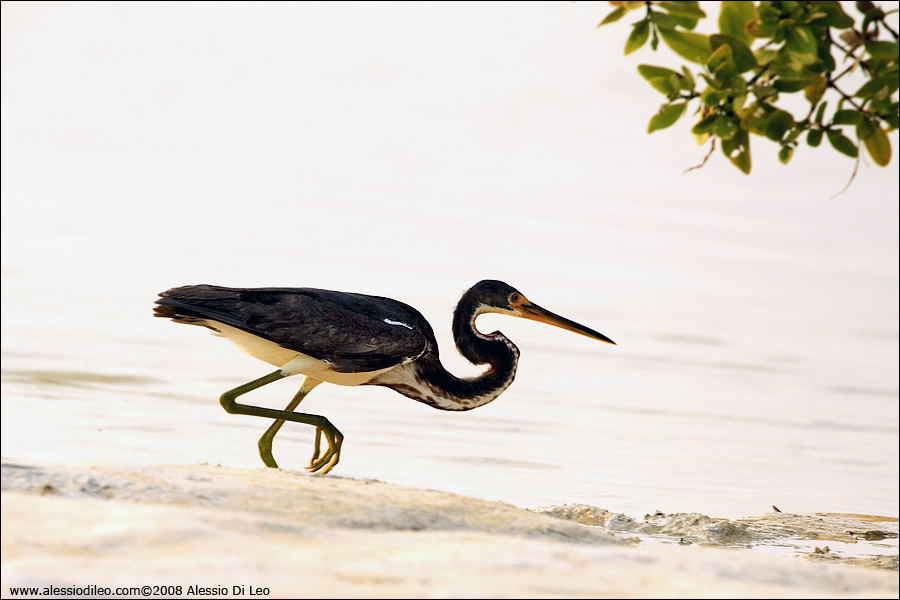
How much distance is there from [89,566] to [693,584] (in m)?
1.93

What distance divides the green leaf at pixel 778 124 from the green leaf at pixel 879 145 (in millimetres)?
400

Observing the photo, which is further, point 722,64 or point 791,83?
point 791,83

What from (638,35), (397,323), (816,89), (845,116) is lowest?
(397,323)

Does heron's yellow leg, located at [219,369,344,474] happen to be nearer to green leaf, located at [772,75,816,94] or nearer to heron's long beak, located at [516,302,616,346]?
heron's long beak, located at [516,302,616,346]

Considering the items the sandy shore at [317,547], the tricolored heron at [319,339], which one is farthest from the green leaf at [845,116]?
the tricolored heron at [319,339]

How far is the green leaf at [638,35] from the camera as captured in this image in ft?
17.1

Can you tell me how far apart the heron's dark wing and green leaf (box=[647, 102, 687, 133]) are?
8.45ft

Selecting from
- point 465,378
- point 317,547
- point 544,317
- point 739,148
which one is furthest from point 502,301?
point 317,547

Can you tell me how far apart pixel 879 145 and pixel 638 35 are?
127cm

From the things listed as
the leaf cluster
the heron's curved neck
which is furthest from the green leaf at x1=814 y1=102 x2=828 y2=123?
the heron's curved neck

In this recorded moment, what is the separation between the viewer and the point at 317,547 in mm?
3990

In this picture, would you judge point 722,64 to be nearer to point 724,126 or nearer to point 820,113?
point 724,126

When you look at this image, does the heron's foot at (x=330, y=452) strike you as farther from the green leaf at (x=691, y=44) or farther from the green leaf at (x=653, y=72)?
the green leaf at (x=691, y=44)

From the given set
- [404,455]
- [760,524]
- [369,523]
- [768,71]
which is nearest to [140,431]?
[404,455]
